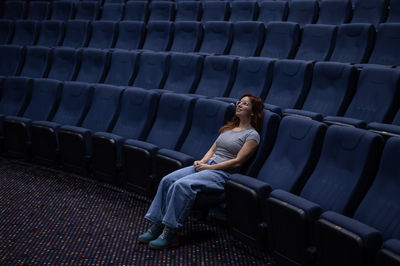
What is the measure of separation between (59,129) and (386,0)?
2.18 ft

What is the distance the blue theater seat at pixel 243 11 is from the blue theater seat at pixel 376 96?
46 cm

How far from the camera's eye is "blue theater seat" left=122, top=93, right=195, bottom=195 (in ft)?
2.10

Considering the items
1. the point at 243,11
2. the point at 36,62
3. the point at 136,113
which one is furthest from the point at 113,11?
the point at 136,113

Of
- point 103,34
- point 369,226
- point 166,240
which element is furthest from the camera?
point 103,34

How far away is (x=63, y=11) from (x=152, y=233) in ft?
3.33

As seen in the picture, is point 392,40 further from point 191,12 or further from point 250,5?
point 191,12

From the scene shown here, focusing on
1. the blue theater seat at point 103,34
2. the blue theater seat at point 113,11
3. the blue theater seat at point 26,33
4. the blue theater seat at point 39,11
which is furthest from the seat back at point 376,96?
the blue theater seat at point 39,11

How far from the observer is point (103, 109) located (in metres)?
0.81

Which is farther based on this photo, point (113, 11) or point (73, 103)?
point (113, 11)

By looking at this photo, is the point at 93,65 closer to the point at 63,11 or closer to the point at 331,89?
the point at 63,11

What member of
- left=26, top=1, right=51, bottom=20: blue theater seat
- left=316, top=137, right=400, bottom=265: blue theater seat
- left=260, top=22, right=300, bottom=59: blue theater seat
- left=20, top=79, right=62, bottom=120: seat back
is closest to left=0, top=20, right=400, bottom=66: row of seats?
left=260, top=22, right=300, bottom=59: blue theater seat

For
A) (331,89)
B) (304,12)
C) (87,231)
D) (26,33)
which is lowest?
(87,231)

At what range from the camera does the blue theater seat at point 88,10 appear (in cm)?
131

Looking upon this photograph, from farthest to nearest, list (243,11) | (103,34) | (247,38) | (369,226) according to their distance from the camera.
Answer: (103,34) → (243,11) → (247,38) → (369,226)
